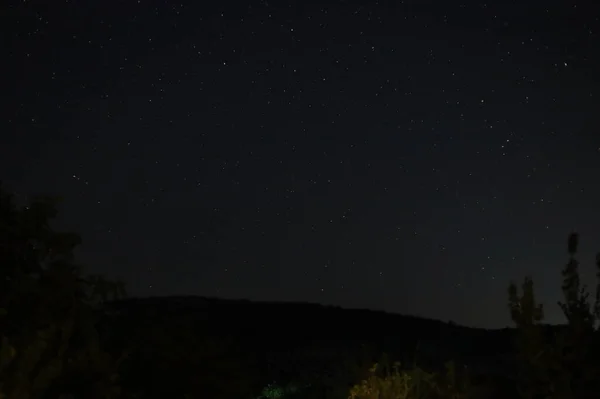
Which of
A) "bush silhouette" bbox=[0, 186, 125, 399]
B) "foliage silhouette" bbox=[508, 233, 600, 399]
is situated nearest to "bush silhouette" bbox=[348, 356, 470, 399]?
"foliage silhouette" bbox=[508, 233, 600, 399]

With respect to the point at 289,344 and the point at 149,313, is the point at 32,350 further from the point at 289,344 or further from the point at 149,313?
the point at 289,344

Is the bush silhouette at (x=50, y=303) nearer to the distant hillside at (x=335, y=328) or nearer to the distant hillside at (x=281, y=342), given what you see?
the distant hillside at (x=281, y=342)

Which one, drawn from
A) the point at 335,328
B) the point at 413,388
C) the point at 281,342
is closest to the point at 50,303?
the point at 413,388

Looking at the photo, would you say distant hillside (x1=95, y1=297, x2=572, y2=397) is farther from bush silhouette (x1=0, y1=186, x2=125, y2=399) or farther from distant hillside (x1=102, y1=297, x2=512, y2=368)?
bush silhouette (x1=0, y1=186, x2=125, y2=399)

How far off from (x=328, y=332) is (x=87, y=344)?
128 feet

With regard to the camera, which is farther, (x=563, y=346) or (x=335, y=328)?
(x=335, y=328)

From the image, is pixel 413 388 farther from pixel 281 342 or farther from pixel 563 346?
pixel 281 342

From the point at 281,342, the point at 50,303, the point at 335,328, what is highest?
the point at 335,328

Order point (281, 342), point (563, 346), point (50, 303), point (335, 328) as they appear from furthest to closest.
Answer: point (335, 328), point (281, 342), point (563, 346), point (50, 303)

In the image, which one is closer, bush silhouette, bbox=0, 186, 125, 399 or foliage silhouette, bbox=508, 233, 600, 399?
bush silhouette, bbox=0, 186, 125, 399

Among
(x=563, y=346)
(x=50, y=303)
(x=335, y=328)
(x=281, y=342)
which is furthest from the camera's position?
(x=335, y=328)

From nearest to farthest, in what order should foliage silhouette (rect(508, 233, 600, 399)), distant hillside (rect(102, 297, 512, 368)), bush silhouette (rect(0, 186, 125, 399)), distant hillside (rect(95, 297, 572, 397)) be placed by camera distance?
1. bush silhouette (rect(0, 186, 125, 399))
2. distant hillside (rect(95, 297, 572, 397))
3. foliage silhouette (rect(508, 233, 600, 399))
4. distant hillside (rect(102, 297, 512, 368))

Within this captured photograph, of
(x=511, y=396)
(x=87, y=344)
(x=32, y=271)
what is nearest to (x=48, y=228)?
(x=32, y=271)

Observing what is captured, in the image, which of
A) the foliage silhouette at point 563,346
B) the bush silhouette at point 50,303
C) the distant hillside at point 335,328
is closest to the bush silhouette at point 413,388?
the foliage silhouette at point 563,346
